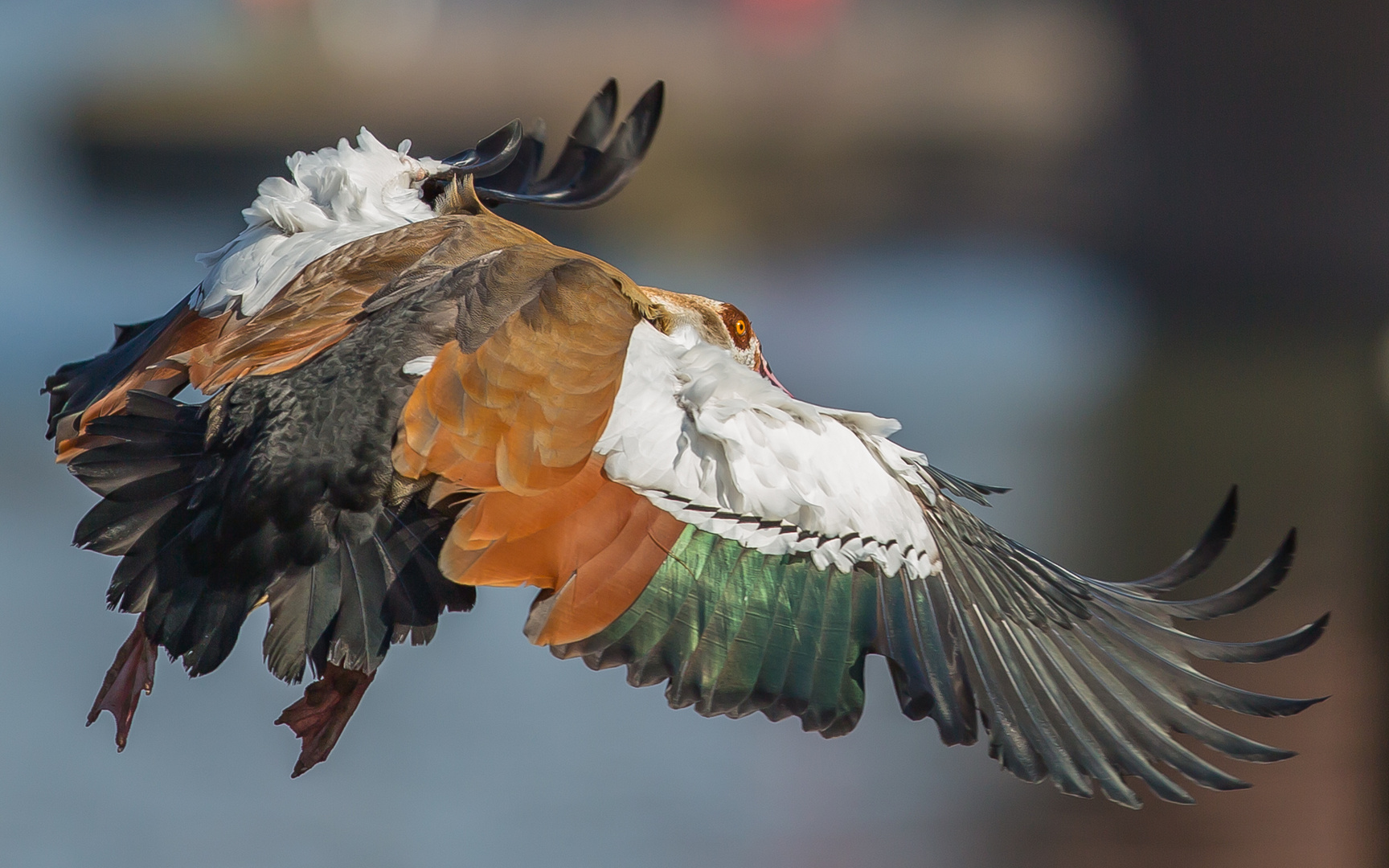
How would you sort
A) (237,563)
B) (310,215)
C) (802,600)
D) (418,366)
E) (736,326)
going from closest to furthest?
1. (237,563)
2. (418,366)
3. (802,600)
4. (310,215)
5. (736,326)

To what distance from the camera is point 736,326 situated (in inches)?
121

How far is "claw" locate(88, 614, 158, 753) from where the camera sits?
2.33 meters

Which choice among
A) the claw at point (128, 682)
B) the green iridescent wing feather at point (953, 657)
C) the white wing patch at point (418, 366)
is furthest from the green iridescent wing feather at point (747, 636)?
the claw at point (128, 682)

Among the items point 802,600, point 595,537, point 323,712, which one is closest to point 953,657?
point 802,600

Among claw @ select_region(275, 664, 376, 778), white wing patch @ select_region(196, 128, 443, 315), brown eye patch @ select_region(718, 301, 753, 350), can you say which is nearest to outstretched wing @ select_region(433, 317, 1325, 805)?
claw @ select_region(275, 664, 376, 778)

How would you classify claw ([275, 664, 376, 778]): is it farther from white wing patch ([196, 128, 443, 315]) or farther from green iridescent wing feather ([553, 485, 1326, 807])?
white wing patch ([196, 128, 443, 315])

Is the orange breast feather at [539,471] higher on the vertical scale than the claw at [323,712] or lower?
higher

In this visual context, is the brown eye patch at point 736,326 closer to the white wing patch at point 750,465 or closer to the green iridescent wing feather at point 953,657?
the white wing patch at point 750,465

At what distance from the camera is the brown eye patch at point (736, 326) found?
3039mm

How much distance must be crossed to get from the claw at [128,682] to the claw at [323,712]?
26 cm

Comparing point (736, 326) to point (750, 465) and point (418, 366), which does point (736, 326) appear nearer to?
point (750, 465)

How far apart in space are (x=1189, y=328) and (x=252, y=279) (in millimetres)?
6590

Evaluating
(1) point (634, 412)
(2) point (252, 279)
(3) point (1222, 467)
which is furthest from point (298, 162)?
(3) point (1222, 467)

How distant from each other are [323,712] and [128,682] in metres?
0.38
